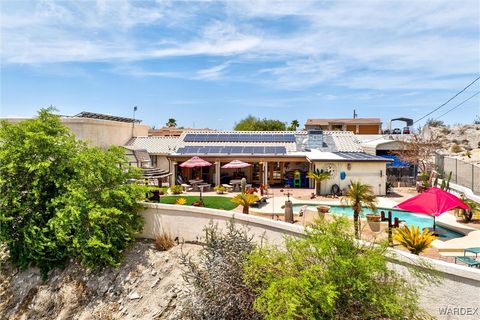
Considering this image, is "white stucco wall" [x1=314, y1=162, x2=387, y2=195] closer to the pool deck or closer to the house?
the house

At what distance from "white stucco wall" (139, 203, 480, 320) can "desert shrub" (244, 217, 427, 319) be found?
0.78 metres

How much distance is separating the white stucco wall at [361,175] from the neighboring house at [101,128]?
19.7 m

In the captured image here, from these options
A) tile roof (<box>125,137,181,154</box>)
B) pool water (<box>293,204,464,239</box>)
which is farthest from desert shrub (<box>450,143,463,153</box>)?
tile roof (<box>125,137,181,154</box>)

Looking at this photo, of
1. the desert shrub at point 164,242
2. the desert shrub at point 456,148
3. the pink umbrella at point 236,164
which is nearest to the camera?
the desert shrub at point 164,242

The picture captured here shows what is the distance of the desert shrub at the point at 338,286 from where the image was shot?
778 cm

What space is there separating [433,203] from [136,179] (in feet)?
47.8

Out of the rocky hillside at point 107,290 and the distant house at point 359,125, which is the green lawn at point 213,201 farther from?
the distant house at point 359,125

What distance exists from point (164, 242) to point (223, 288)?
6730 mm

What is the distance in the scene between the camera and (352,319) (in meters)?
7.91

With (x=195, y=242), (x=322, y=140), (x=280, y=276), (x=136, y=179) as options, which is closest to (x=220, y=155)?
Result: (x=322, y=140)

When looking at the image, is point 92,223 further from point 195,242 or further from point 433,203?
point 433,203

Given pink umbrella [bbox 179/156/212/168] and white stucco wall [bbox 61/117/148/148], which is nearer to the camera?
pink umbrella [bbox 179/156/212/168]

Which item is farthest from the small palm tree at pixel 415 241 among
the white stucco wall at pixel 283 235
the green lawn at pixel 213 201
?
the green lawn at pixel 213 201

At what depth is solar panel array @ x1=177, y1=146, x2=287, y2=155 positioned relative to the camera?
102 ft
